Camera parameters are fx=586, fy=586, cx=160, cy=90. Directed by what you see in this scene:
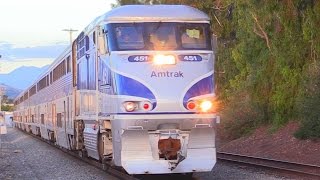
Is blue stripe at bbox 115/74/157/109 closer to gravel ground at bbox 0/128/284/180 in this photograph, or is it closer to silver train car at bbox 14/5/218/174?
silver train car at bbox 14/5/218/174

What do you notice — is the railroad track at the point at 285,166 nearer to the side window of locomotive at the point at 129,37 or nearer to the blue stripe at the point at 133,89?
the blue stripe at the point at 133,89

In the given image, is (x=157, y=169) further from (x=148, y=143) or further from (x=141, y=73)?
(x=141, y=73)

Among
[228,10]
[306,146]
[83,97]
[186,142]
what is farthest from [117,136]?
[228,10]

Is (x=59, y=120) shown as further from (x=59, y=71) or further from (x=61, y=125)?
(x=59, y=71)

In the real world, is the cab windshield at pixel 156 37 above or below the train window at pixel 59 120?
above

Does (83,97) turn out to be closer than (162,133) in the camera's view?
No

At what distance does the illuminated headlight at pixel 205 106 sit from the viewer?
38.6 ft

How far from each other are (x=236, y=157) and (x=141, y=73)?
908 centimetres

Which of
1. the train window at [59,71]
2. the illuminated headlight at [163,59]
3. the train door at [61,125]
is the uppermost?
the train window at [59,71]

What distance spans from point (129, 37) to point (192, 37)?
134 centimetres

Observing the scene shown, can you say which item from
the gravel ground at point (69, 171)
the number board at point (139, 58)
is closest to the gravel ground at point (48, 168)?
the gravel ground at point (69, 171)

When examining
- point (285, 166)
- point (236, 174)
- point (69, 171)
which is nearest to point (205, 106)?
point (236, 174)

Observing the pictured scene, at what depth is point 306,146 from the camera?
2095 cm

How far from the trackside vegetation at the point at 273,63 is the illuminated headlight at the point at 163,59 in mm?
10520
